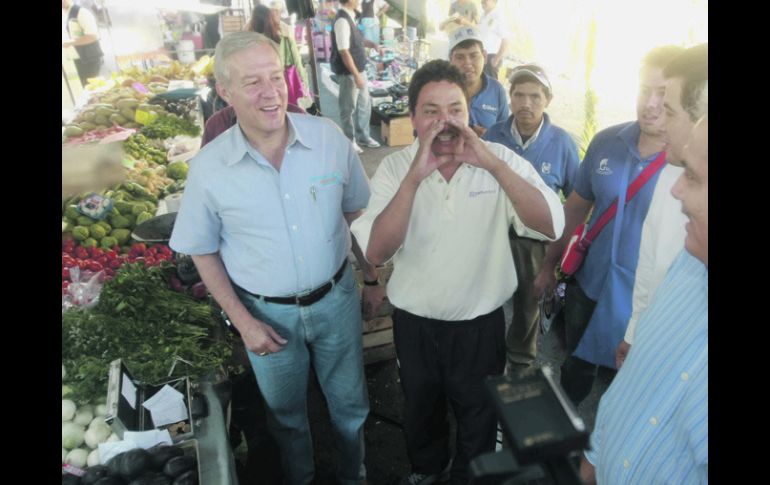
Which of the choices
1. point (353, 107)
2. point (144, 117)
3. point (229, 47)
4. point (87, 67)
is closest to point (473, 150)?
point (229, 47)

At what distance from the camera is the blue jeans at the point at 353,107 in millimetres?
A: 6371

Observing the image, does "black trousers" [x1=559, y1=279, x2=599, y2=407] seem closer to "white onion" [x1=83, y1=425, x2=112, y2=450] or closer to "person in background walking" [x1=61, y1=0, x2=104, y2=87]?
"white onion" [x1=83, y1=425, x2=112, y2=450]

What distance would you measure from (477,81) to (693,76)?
2290 millimetres

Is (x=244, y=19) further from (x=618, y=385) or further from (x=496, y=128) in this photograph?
(x=618, y=385)

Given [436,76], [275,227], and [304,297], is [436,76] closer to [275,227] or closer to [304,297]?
[275,227]

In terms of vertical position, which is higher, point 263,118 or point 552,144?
point 263,118

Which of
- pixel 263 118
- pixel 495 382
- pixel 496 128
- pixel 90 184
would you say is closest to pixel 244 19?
pixel 90 184

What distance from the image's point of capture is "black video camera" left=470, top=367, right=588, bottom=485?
0.60m

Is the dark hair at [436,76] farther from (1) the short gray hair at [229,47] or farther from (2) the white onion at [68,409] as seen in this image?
(2) the white onion at [68,409]

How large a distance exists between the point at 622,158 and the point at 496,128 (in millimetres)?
1011

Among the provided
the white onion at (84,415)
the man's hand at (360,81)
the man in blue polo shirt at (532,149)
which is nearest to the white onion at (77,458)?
the white onion at (84,415)

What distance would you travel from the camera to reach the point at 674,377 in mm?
1088

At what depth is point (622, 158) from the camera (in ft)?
6.94

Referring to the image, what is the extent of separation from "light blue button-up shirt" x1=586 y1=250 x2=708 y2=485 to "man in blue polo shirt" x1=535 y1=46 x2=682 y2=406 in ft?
2.93
